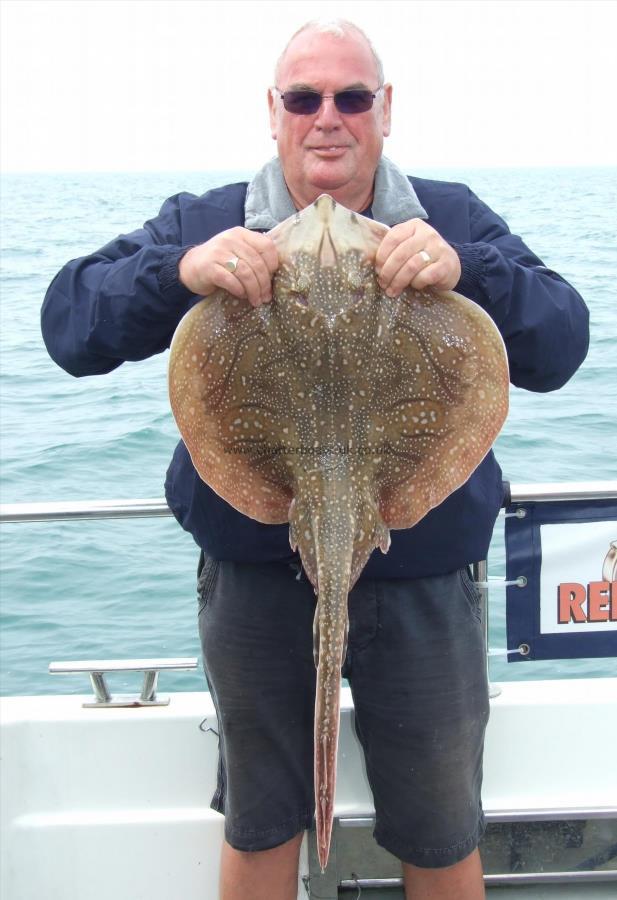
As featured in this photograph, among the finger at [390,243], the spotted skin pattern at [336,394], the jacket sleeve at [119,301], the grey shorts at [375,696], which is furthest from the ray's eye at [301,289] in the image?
the grey shorts at [375,696]

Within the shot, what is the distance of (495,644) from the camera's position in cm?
726

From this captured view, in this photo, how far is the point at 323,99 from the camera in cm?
248

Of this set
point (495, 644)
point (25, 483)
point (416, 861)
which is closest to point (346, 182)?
point (416, 861)

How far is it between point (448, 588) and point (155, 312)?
1.09 metres

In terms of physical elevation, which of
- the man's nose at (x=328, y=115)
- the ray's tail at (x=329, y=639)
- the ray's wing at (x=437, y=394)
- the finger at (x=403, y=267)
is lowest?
the ray's tail at (x=329, y=639)

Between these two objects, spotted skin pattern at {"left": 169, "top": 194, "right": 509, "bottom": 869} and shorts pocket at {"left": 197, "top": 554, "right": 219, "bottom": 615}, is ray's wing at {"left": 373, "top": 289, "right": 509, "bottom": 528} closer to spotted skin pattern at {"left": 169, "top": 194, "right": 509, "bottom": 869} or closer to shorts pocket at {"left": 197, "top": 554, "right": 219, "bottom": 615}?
spotted skin pattern at {"left": 169, "top": 194, "right": 509, "bottom": 869}

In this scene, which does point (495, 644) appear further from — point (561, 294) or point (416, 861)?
point (561, 294)

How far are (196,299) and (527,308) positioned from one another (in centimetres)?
85

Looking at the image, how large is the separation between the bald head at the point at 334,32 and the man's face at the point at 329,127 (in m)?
0.01

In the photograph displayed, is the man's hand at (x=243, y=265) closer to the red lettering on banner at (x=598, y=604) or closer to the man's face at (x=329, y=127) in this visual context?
the man's face at (x=329, y=127)

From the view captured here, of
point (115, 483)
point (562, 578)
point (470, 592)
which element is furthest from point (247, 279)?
point (115, 483)

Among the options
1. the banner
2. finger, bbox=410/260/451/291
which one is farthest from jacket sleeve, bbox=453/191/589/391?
the banner

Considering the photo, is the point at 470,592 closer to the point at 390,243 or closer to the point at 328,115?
the point at 390,243

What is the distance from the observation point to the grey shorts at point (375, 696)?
101 inches
